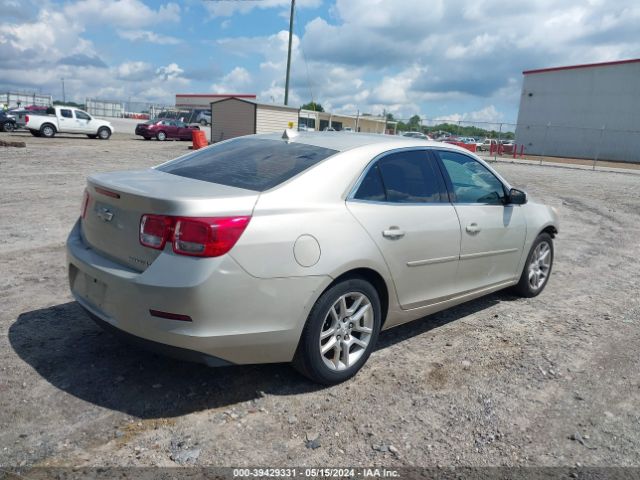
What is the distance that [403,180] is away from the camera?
12.8 feet

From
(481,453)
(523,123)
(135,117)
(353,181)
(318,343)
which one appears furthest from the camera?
(135,117)

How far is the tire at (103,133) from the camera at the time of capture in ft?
101

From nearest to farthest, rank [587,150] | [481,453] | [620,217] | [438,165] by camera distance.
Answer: [481,453] → [438,165] → [620,217] → [587,150]

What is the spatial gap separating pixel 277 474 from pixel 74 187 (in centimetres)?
979

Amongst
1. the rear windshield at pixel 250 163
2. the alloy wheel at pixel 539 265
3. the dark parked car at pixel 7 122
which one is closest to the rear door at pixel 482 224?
the alloy wheel at pixel 539 265

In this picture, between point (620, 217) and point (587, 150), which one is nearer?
point (620, 217)

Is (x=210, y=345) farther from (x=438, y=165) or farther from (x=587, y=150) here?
(x=587, y=150)

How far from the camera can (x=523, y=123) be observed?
47.2m

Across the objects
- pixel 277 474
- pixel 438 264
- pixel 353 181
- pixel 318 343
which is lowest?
pixel 277 474

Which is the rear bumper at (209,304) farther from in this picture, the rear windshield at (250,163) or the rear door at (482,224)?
the rear door at (482,224)

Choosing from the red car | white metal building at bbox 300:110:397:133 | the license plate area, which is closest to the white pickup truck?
the red car

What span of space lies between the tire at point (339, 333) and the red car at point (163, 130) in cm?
3300

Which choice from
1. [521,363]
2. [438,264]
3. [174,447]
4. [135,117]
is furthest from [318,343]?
[135,117]

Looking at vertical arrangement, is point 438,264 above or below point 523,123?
below
